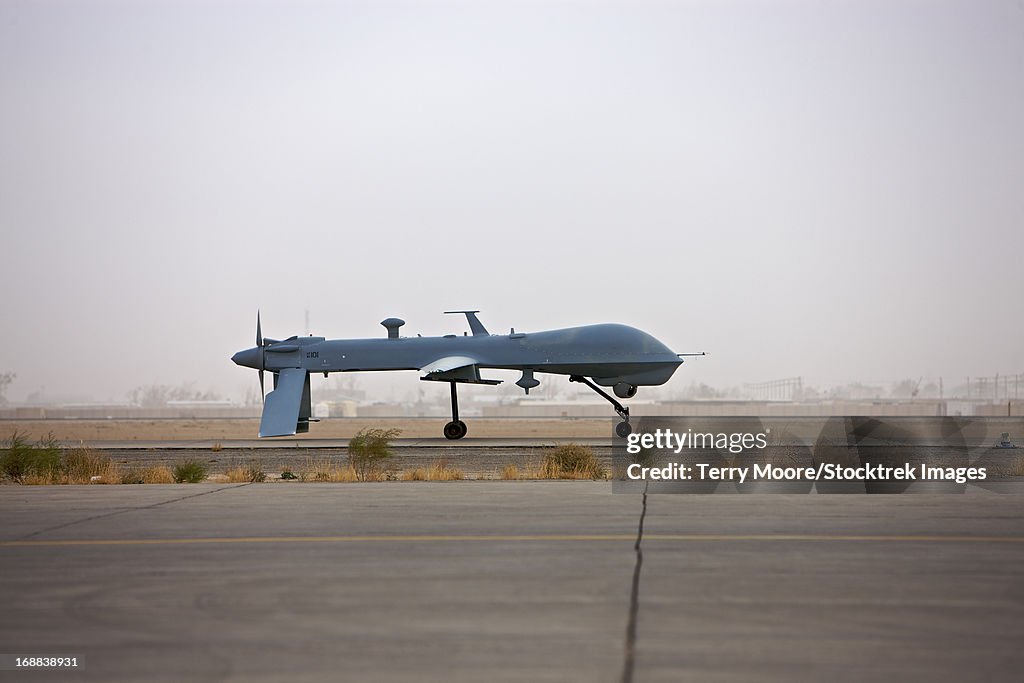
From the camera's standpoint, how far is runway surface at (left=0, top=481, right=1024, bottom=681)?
6250 millimetres

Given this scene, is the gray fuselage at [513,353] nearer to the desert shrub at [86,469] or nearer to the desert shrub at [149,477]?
the desert shrub at [86,469]

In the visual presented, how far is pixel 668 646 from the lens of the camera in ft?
21.3

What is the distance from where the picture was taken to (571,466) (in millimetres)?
22312

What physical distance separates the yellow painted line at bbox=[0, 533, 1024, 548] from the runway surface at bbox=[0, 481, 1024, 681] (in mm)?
59

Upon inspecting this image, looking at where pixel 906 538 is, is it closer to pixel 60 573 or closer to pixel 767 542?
pixel 767 542

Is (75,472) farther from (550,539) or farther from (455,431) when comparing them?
(455,431)

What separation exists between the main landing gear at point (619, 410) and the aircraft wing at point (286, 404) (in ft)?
20.9

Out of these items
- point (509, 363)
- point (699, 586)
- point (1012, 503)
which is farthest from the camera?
point (509, 363)

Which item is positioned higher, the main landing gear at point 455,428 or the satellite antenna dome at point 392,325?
the satellite antenna dome at point 392,325

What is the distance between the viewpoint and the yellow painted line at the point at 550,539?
10.4 metres

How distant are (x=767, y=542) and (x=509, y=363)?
30683 mm

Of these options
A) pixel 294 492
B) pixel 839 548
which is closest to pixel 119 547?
pixel 294 492

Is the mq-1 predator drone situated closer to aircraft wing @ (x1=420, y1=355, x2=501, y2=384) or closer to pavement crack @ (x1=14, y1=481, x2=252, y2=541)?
aircraft wing @ (x1=420, y1=355, x2=501, y2=384)

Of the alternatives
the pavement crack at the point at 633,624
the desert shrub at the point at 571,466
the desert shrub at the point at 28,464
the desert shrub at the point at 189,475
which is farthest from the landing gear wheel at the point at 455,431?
the pavement crack at the point at 633,624
